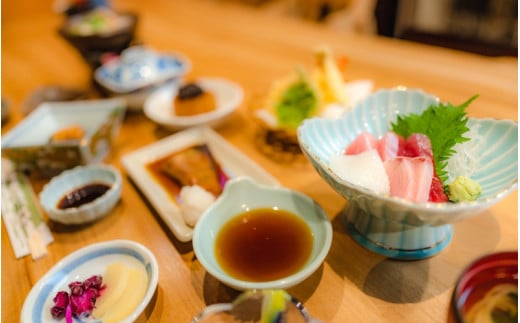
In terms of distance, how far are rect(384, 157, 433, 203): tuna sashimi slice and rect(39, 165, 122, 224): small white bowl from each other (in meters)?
0.83

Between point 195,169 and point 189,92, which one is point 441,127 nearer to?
point 195,169

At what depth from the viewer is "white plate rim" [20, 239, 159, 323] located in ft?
3.03

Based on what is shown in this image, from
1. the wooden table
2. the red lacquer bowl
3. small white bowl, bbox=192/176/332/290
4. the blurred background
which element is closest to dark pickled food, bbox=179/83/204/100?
the wooden table

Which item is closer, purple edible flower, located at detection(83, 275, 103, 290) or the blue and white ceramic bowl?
purple edible flower, located at detection(83, 275, 103, 290)

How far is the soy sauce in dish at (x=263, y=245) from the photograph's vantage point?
98cm

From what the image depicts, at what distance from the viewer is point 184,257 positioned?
3.68 feet

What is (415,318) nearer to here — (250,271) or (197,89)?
(250,271)

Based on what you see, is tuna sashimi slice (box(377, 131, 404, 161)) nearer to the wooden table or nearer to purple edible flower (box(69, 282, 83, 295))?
the wooden table

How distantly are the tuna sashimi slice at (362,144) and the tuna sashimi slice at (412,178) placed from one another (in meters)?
0.11

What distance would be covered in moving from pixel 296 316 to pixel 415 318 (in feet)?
0.99

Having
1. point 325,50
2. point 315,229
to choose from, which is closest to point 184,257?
point 315,229

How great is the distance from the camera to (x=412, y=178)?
0.93 m

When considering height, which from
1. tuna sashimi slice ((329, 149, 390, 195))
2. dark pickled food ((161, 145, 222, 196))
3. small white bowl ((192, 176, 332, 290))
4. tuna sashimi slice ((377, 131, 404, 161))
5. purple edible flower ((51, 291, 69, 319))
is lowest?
purple edible flower ((51, 291, 69, 319))

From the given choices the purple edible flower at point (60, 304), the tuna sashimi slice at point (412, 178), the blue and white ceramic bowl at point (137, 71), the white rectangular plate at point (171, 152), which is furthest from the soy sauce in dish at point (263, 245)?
the blue and white ceramic bowl at point (137, 71)
